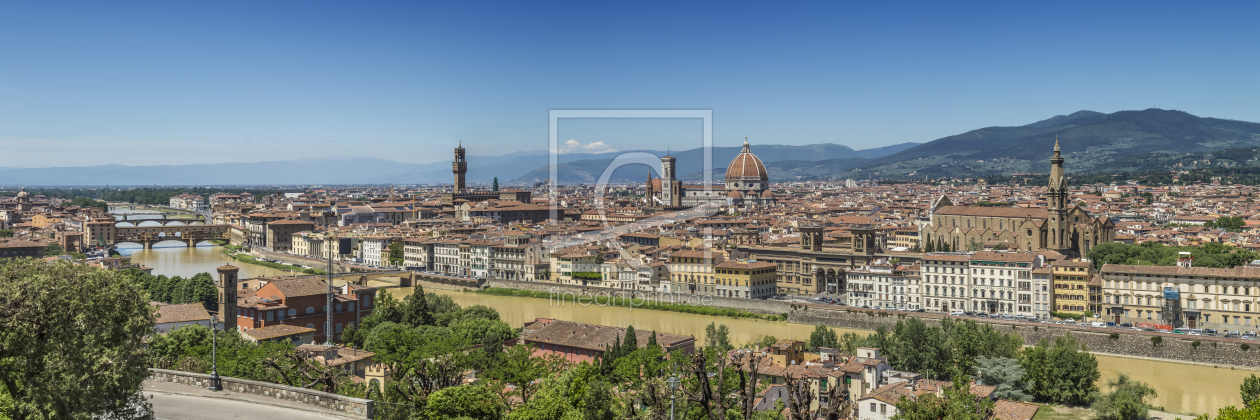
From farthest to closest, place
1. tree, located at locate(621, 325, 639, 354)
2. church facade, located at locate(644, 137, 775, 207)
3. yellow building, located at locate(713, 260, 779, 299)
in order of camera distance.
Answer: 1. church facade, located at locate(644, 137, 775, 207)
2. yellow building, located at locate(713, 260, 779, 299)
3. tree, located at locate(621, 325, 639, 354)

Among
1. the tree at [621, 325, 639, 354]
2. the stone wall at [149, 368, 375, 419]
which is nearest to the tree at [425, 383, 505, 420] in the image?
the stone wall at [149, 368, 375, 419]

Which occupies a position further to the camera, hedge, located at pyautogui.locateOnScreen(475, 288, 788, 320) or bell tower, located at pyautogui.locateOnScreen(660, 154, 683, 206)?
bell tower, located at pyautogui.locateOnScreen(660, 154, 683, 206)

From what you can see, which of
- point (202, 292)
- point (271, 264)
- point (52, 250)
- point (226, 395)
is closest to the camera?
point (226, 395)

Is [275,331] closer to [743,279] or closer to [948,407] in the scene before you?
[948,407]

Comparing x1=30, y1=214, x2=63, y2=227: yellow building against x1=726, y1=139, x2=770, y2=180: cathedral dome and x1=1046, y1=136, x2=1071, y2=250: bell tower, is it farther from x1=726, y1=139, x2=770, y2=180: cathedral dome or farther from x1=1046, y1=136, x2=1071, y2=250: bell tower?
x1=1046, y1=136, x2=1071, y2=250: bell tower

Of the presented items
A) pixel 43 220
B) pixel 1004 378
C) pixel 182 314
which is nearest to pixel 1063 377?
pixel 1004 378

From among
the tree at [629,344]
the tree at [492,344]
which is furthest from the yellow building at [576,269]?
the tree at [629,344]
